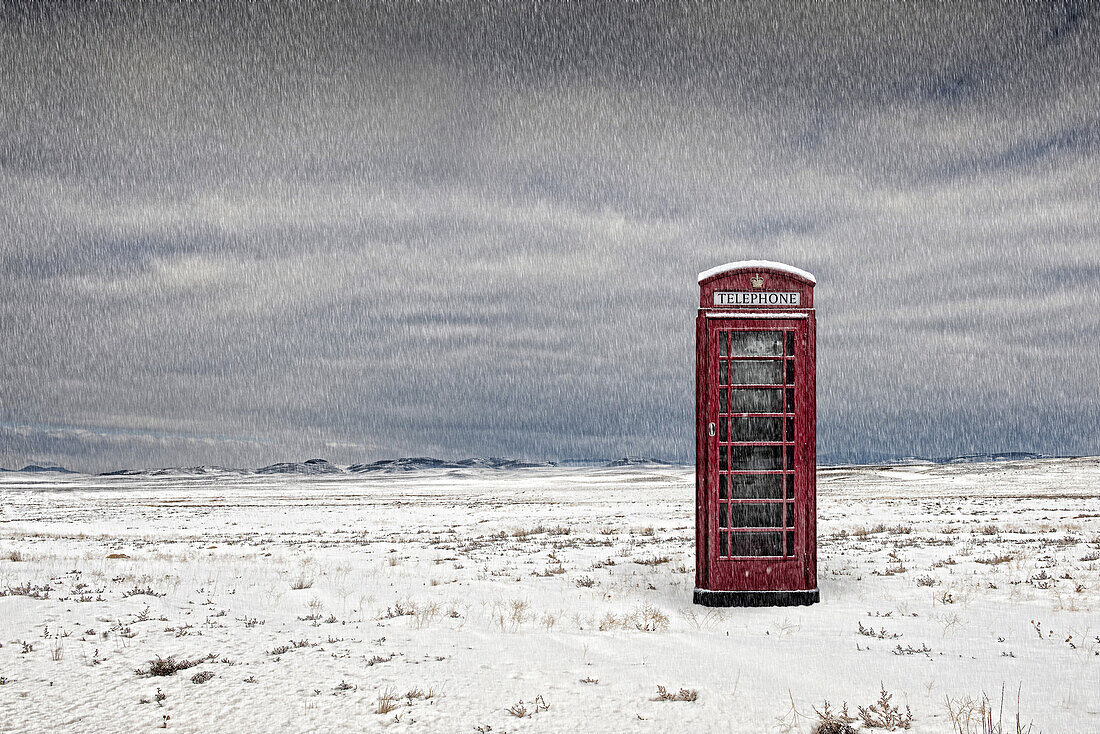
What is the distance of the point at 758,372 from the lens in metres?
11.0

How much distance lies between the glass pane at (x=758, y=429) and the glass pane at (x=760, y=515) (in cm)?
87

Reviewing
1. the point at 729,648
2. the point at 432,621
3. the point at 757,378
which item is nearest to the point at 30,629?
the point at 432,621

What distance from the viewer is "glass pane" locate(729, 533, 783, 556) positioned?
36.4 ft

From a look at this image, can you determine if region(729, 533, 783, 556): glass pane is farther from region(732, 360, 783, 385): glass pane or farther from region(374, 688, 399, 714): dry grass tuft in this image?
region(374, 688, 399, 714): dry grass tuft

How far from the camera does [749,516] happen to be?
1098cm

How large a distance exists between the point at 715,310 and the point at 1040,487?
47.3m

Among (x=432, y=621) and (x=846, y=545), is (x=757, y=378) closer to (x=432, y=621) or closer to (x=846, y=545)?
(x=432, y=621)

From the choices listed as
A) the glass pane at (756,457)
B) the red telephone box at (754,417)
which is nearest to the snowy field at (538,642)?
the red telephone box at (754,417)

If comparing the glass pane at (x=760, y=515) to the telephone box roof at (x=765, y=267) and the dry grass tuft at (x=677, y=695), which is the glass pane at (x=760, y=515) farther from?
the dry grass tuft at (x=677, y=695)

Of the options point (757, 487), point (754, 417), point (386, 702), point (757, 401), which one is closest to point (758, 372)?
point (757, 401)

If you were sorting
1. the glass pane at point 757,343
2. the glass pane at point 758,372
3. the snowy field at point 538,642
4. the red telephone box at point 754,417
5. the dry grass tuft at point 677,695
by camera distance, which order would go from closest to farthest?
the snowy field at point 538,642 → the dry grass tuft at point 677,695 → the red telephone box at point 754,417 → the glass pane at point 757,343 → the glass pane at point 758,372

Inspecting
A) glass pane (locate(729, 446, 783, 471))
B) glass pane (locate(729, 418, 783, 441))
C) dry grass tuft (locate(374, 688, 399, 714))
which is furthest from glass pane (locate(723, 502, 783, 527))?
dry grass tuft (locate(374, 688, 399, 714))

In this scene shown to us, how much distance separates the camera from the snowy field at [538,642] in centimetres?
585

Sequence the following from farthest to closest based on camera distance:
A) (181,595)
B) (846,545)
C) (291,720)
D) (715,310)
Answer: (846,545) < (181,595) < (715,310) < (291,720)
